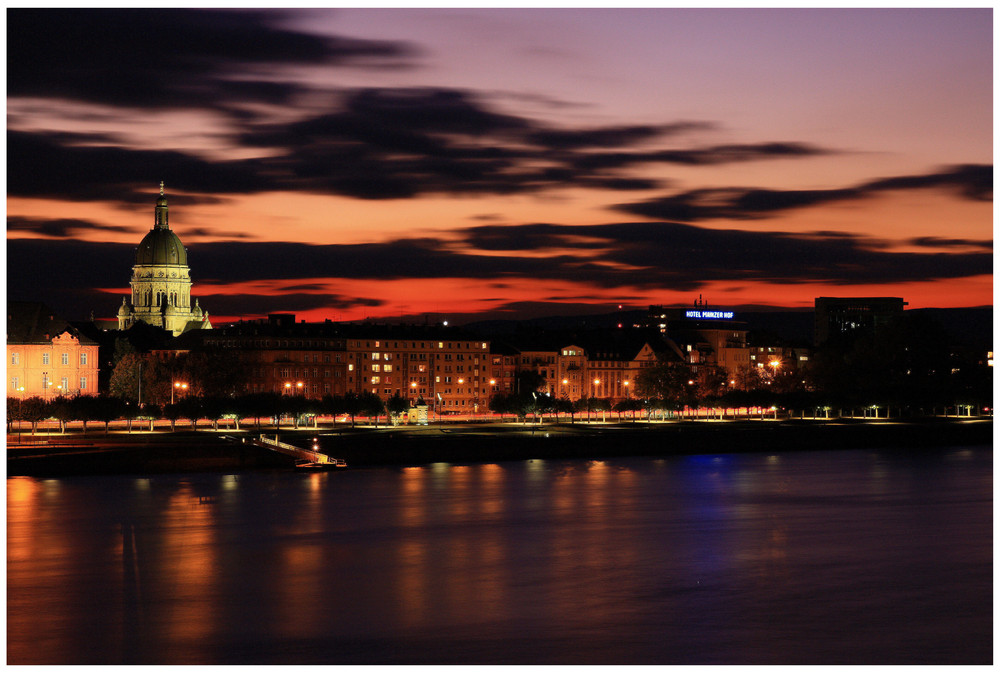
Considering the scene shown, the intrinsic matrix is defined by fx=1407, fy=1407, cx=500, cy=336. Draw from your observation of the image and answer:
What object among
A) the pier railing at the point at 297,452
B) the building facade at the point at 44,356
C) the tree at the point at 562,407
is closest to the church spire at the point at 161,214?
the building facade at the point at 44,356

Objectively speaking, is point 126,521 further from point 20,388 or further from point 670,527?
point 20,388

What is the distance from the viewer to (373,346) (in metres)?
111

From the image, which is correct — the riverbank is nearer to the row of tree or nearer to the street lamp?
the row of tree

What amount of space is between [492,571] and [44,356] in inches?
2484

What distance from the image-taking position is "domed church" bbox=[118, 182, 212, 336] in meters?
146

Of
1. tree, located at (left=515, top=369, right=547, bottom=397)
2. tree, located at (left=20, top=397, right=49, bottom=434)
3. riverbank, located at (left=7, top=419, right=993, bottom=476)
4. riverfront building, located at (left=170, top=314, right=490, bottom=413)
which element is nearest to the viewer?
riverbank, located at (left=7, top=419, right=993, bottom=476)

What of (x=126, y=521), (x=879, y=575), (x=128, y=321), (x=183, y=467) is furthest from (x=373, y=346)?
(x=879, y=575)

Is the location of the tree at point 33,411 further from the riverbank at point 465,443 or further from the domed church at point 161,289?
the domed church at point 161,289

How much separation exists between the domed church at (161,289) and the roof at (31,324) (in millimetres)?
53982

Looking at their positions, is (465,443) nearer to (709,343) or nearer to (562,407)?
(562,407)

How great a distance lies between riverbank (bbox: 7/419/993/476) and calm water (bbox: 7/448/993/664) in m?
2.98

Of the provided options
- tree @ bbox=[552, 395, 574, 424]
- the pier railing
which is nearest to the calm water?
the pier railing

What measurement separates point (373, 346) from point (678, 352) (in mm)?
40389

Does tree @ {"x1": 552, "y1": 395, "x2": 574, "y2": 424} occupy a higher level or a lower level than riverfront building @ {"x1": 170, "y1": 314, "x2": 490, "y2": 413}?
lower
